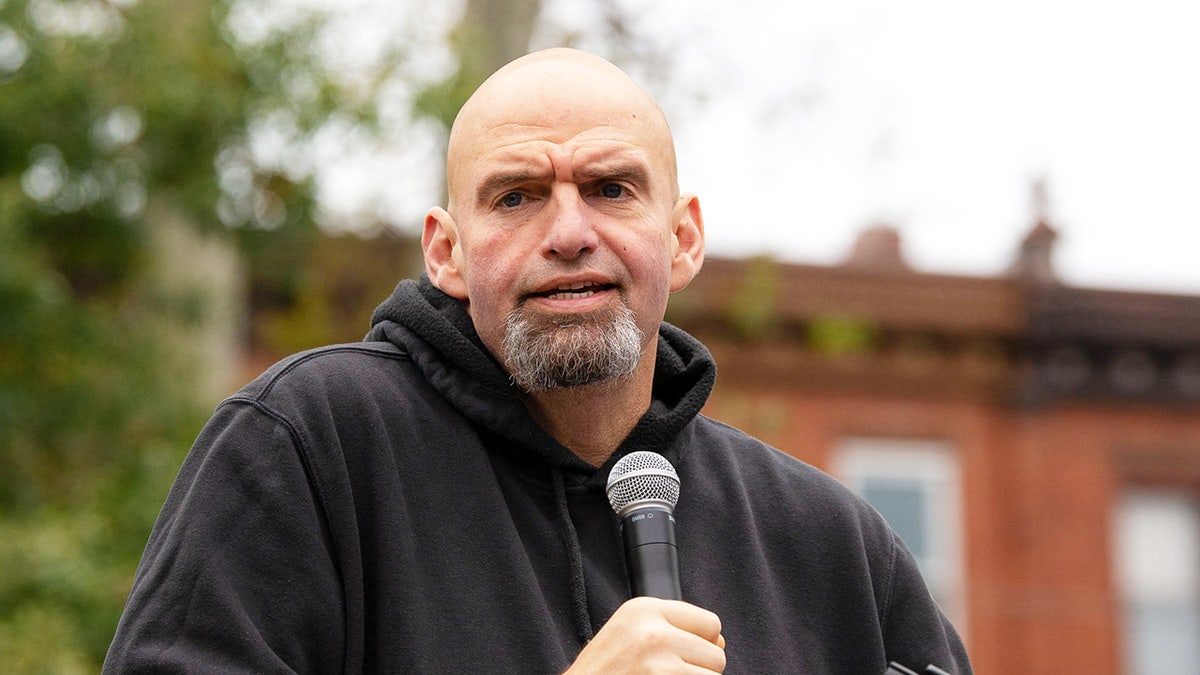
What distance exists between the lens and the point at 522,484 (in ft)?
8.56

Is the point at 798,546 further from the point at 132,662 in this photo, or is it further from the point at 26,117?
the point at 26,117

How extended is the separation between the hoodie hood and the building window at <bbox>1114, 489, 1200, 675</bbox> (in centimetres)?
1115

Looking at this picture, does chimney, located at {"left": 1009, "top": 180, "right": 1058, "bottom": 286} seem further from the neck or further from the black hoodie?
the neck

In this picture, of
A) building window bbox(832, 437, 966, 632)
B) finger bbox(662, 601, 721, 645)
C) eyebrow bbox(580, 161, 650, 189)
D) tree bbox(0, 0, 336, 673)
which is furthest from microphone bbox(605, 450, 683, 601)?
building window bbox(832, 437, 966, 632)

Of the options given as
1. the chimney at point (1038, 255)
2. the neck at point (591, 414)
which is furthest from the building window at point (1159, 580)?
the neck at point (591, 414)

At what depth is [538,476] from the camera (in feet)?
8.62

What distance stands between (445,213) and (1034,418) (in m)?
11.2

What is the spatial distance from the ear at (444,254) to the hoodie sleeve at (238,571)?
477 millimetres

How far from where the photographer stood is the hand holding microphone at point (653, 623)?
207cm

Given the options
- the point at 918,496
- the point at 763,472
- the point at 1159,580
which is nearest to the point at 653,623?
the point at 763,472

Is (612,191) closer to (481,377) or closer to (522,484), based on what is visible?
(481,377)

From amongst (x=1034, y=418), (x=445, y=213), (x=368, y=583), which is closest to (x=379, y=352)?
(x=445, y=213)

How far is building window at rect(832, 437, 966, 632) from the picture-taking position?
42.5 feet

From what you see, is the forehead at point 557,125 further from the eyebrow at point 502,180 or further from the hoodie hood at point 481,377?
the hoodie hood at point 481,377
